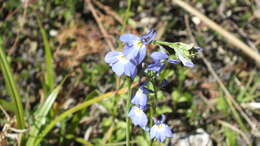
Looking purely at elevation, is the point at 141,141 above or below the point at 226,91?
below

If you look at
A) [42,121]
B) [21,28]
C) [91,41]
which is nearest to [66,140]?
[42,121]

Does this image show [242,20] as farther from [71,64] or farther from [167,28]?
[71,64]

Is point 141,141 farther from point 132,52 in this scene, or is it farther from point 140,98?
point 132,52

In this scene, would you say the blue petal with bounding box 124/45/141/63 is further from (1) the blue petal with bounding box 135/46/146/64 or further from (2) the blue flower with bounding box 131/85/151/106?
(2) the blue flower with bounding box 131/85/151/106

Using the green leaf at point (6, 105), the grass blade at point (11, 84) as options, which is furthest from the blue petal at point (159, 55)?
the green leaf at point (6, 105)

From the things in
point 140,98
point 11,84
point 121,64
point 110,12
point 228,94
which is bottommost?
point 140,98

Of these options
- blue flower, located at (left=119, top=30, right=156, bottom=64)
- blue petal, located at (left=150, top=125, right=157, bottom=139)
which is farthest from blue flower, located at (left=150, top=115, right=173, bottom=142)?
blue flower, located at (left=119, top=30, right=156, bottom=64)

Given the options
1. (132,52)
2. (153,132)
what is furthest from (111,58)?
(153,132)
